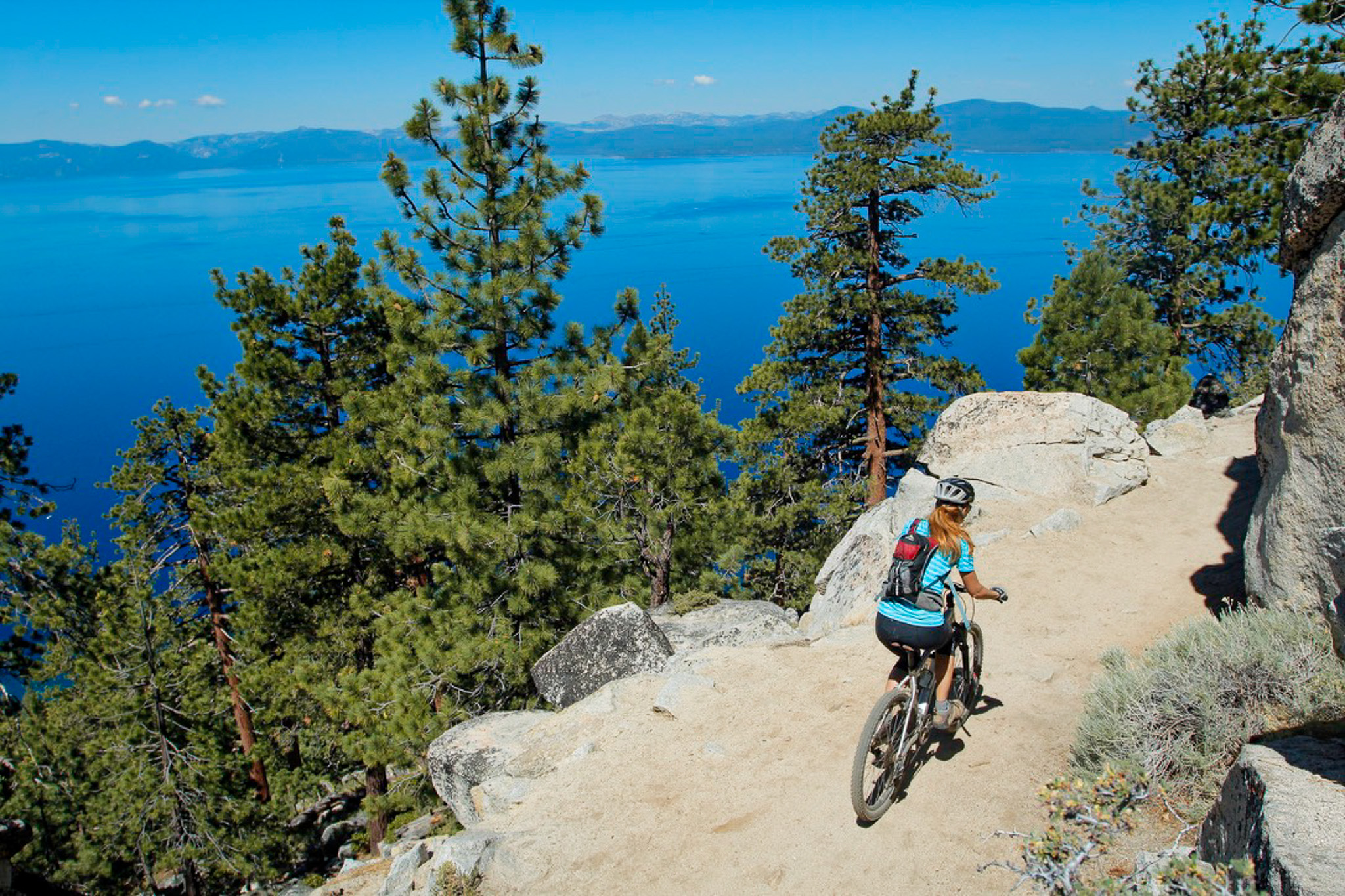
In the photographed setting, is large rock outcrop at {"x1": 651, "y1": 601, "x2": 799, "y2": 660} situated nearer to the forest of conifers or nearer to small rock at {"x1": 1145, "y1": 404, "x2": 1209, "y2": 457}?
the forest of conifers

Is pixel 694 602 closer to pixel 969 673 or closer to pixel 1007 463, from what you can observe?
pixel 1007 463

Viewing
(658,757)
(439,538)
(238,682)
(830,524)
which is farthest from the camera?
(830,524)

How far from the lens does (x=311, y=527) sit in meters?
14.9

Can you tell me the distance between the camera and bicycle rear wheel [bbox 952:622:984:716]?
6090 mm

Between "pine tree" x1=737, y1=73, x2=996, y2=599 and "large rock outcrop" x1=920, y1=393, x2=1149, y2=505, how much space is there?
141 inches

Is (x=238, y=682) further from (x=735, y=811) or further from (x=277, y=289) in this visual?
(x=735, y=811)

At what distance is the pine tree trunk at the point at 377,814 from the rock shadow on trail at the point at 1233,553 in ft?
39.9

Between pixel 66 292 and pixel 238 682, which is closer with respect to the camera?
pixel 238 682

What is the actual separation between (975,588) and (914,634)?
1.60ft

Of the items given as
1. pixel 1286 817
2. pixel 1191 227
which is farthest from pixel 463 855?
pixel 1191 227

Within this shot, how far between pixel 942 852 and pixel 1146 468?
9134 millimetres

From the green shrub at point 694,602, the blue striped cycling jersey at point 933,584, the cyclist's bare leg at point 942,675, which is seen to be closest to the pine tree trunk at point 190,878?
the green shrub at point 694,602

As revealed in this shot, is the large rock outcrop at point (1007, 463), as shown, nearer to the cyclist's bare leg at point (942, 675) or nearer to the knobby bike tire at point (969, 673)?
the knobby bike tire at point (969, 673)

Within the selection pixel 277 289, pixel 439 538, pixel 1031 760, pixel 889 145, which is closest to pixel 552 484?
pixel 439 538
